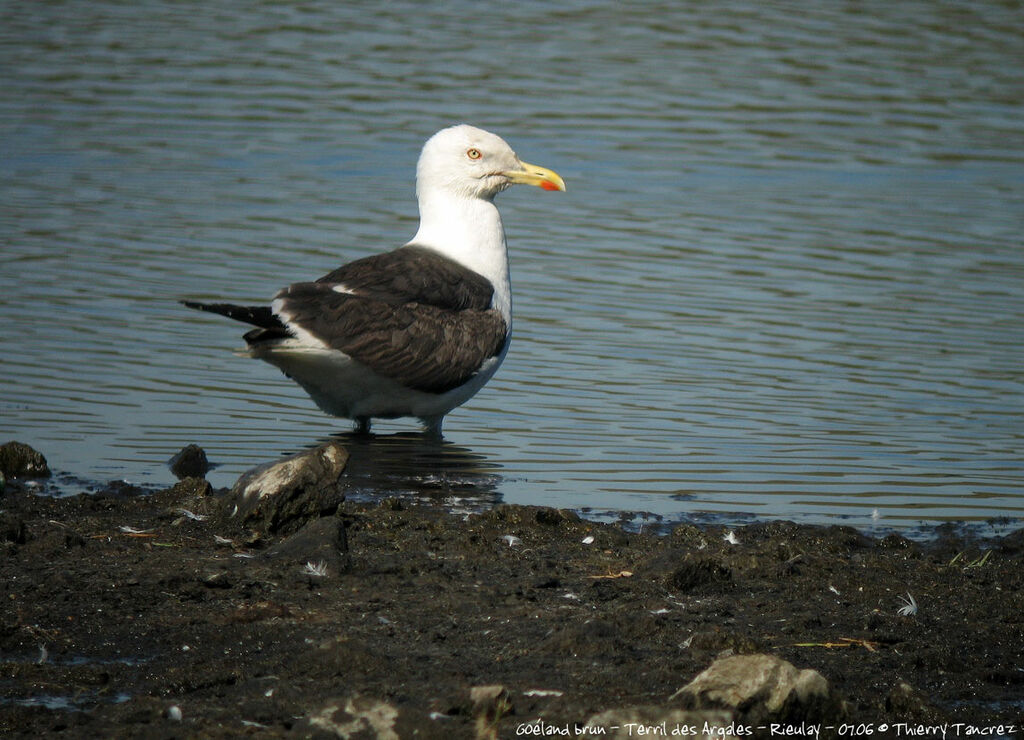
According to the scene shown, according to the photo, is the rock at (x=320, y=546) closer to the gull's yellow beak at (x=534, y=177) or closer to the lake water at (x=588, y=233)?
the lake water at (x=588, y=233)

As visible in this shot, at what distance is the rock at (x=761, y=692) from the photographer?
4.48 metres

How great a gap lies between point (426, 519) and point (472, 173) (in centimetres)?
361

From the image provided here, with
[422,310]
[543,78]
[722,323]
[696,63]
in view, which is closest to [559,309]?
[722,323]

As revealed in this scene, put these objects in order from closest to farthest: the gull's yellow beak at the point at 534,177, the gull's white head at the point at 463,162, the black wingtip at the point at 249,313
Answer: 1. the black wingtip at the point at 249,313
2. the gull's white head at the point at 463,162
3. the gull's yellow beak at the point at 534,177

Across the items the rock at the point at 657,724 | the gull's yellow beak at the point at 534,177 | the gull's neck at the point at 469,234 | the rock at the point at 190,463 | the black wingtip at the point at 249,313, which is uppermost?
the gull's yellow beak at the point at 534,177

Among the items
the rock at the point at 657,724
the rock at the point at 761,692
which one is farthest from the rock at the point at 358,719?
the rock at the point at 761,692

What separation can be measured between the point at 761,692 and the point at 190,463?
427cm

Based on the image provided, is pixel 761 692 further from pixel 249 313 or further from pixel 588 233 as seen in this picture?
pixel 588 233

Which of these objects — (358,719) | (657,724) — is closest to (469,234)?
(358,719)

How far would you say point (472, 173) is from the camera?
10.0m

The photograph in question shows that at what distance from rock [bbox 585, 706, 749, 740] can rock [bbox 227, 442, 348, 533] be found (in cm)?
268

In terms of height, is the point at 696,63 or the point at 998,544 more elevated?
the point at 696,63

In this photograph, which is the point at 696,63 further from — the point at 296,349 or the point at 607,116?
the point at 296,349

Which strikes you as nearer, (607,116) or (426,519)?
(426,519)
